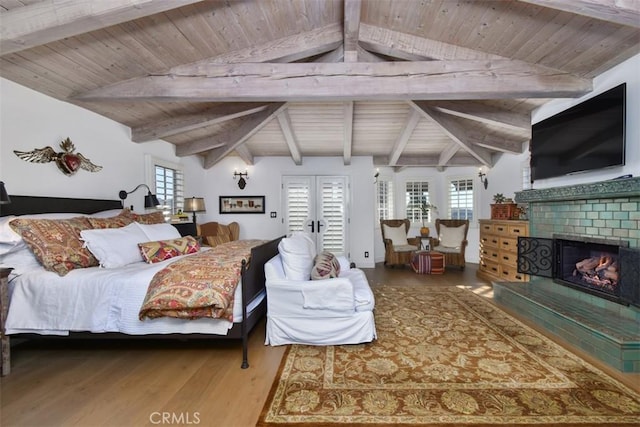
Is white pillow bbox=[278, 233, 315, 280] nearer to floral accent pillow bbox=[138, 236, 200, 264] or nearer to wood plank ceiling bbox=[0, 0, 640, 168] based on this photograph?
floral accent pillow bbox=[138, 236, 200, 264]

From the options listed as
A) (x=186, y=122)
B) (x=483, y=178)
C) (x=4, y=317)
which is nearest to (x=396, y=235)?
(x=483, y=178)

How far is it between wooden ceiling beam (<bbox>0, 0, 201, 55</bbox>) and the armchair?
7.04 ft

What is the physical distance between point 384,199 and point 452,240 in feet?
5.84

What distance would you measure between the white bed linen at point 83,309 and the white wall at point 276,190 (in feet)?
13.0

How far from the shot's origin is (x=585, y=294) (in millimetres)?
3047

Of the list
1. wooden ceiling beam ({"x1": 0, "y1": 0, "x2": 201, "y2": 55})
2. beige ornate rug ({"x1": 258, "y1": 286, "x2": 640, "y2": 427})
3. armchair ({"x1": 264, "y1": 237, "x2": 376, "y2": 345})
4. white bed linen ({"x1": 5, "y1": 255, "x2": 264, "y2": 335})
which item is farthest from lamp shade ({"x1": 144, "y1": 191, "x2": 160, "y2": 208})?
beige ornate rug ({"x1": 258, "y1": 286, "x2": 640, "y2": 427})

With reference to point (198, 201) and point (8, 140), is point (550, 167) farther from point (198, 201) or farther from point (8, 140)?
point (8, 140)

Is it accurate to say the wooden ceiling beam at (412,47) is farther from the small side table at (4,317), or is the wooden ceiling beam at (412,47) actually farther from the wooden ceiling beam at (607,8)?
the small side table at (4,317)

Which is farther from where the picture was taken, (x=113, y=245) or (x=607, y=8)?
(x=113, y=245)

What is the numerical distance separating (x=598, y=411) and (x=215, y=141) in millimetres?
5561

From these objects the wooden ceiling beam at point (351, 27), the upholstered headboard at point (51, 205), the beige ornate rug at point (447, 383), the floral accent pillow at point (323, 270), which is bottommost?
the beige ornate rug at point (447, 383)

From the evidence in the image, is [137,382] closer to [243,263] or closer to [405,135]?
[243,263]

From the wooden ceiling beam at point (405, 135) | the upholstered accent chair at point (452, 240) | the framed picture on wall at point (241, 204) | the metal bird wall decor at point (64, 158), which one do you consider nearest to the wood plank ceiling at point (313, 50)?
the wooden ceiling beam at point (405, 135)

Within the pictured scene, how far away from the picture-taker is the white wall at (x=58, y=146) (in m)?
2.70
